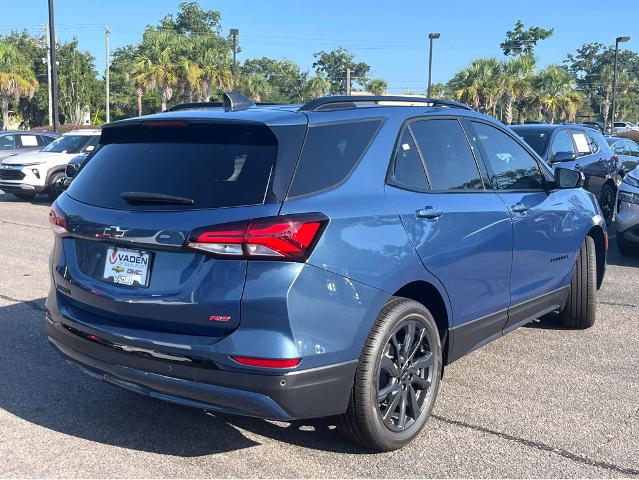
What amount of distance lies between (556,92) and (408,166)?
43175 mm

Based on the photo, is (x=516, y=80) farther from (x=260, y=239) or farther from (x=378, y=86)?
(x=260, y=239)

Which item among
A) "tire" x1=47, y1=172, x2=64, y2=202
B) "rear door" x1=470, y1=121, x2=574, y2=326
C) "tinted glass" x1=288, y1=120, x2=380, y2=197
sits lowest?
"tire" x1=47, y1=172, x2=64, y2=202

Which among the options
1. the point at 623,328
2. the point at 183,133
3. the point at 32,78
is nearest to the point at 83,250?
the point at 183,133

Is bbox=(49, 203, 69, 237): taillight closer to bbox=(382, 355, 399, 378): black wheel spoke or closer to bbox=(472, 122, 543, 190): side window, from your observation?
bbox=(382, 355, 399, 378): black wheel spoke

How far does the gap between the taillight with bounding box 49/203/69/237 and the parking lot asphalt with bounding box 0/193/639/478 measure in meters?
1.10

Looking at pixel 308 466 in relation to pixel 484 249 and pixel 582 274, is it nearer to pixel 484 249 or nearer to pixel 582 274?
pixel 484 249

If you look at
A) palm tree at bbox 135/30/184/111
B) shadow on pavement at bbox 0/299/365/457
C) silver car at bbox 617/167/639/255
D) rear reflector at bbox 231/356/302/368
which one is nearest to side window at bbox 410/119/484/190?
rear reflector at bbox 231/356/302/368

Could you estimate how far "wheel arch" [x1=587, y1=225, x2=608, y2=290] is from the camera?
5879 mm

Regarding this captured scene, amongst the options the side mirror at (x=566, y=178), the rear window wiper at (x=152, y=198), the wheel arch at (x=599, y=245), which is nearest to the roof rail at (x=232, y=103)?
the rear window wiper at (x=152, y=198)

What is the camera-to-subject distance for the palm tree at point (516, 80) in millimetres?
42250

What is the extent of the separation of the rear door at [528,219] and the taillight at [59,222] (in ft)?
8.54

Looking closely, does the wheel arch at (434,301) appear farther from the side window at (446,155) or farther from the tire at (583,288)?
the tire at (583,288)

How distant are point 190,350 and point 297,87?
79.8 m

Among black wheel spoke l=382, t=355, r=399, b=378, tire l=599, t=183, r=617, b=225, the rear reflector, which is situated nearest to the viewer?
the rear reflector
